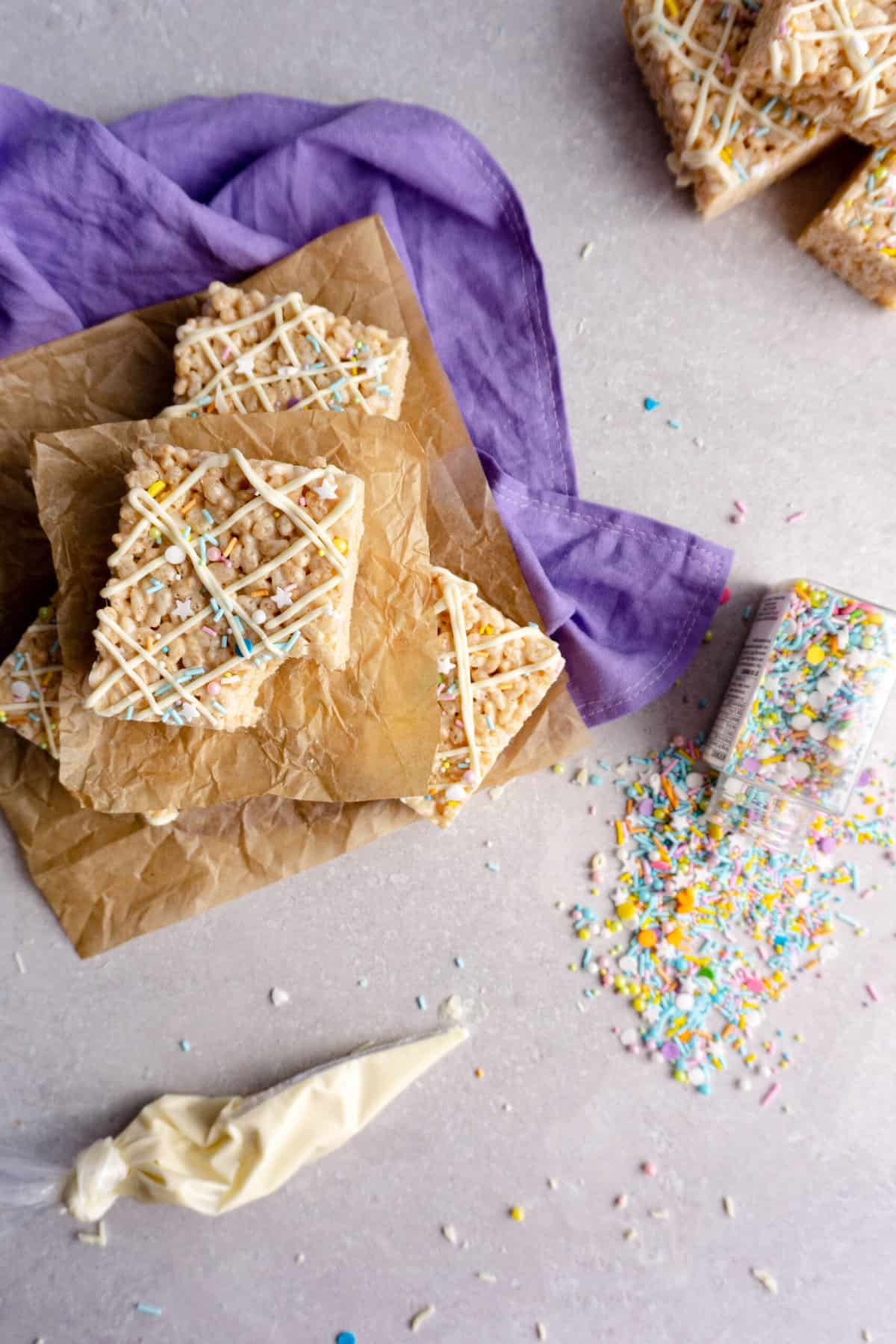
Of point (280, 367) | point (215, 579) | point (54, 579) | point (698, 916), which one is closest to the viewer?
point (215, 579)

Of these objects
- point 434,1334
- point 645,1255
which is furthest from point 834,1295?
point 434,1334

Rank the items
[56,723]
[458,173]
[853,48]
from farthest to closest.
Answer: [458,173] → [56,723] → [853,48]

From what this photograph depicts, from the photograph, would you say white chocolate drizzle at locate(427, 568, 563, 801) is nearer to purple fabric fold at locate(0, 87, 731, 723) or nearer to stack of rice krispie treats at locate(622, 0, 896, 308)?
purple fabric fold at locate(0, 87, 731, 723)

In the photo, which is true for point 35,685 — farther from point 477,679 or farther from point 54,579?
point 477,679

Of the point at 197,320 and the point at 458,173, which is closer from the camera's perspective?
the point at 197,320

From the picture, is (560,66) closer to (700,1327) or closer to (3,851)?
(3,851)

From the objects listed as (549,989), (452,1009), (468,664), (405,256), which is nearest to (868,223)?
(405,256)
